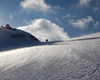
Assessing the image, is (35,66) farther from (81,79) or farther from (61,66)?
(81,79)

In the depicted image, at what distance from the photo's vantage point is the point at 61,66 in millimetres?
3949

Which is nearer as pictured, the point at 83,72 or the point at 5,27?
the point at 83,72

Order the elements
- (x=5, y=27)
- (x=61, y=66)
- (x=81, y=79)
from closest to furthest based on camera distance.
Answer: (x=81, y=79), (x=61, y=66), (x=5, y=27)

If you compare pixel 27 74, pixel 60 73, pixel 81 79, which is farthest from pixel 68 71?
pixel 27 74

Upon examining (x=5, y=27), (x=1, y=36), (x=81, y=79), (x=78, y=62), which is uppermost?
(x=5, y=27)

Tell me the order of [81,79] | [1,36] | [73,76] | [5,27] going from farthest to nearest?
[5,27] → [1,36] → [73,76] → [81,79]

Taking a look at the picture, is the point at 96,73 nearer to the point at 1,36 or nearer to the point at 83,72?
the point at 83,72

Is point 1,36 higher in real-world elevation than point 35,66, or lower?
higher

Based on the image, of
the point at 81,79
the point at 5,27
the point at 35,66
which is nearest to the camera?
the point at 81,79

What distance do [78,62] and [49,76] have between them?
1378 millimetres

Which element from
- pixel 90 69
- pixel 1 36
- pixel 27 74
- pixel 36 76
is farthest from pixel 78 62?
pixel 1 36

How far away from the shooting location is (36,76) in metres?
3.47

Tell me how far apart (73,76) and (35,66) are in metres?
1.73

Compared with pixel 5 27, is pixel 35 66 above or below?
below
